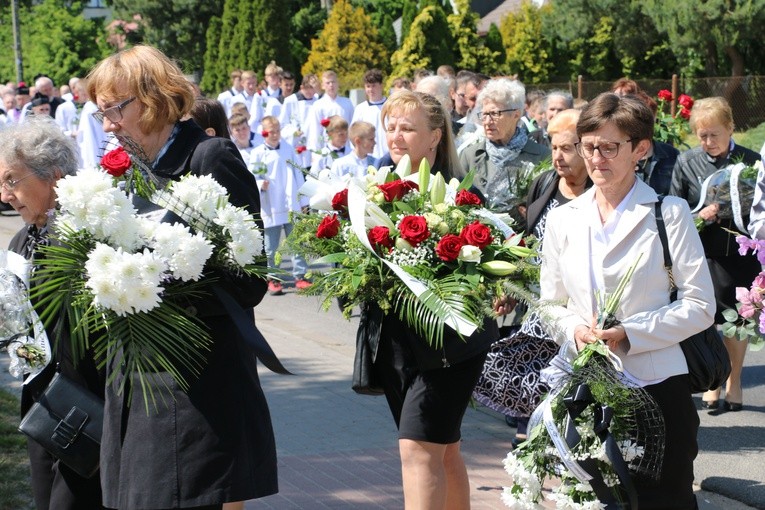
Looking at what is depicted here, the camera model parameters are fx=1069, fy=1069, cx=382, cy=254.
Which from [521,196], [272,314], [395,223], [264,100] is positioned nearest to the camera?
[395,223]

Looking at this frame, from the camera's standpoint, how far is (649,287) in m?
3.82


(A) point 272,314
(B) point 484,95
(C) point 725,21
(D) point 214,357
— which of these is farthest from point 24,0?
(D) point 214,357

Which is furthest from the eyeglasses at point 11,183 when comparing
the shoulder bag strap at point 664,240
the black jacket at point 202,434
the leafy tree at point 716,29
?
the leafy tree at point 716,29

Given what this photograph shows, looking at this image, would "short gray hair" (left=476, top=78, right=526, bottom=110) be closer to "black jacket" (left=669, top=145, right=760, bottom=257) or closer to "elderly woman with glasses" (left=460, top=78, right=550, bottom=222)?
"elderly woman with glasses" (left=460, top=78, right=550, bottom=222)

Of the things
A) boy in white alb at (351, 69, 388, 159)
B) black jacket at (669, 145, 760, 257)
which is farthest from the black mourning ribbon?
boy in white alb at (351, 69, 388, 159)

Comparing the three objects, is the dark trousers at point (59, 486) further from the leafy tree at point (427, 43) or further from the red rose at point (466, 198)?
the leafy tree at point (427, 43)

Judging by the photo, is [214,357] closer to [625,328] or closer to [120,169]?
[120,169]

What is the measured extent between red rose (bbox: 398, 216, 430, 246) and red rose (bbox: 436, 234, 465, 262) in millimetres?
74

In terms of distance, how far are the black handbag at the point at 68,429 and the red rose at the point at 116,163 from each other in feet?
2.92

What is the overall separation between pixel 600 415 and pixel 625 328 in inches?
12.4

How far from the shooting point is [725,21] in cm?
2964

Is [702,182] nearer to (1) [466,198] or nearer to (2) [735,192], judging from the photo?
(2) [735,192]

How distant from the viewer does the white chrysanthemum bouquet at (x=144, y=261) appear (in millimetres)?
3049

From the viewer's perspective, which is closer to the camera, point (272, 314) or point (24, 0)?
point (272, 314)
